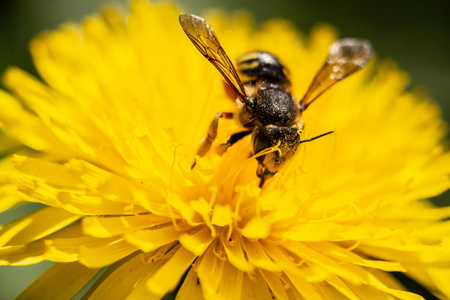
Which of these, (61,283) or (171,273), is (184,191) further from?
(61,283)

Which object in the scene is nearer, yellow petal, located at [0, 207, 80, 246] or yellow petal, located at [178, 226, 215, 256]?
yellow petal, located at [178, 226, 215, 256]

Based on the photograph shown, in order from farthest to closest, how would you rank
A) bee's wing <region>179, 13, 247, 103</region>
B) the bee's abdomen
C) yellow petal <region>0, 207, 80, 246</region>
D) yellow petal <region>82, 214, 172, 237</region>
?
the bee's abdomen → bee's wing <region>179, 13, 247, 103</region> → yellow petal <region>0, 207, 80, 246</region> → yellow petal <region>82, 214, 172, 237</region>

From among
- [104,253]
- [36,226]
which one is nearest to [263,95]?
[104,253]

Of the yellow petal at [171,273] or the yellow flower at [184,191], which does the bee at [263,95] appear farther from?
the yellow petal at [171,273]

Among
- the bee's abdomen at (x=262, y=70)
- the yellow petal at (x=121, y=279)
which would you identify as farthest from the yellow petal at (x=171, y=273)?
the bee's abdomen at (x=262, y=70)

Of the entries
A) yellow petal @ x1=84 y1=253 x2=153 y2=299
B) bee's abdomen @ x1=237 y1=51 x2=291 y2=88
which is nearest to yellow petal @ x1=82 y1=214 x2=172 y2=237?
yellow petal @ x1=84 y1=253 x2=153 y2=299

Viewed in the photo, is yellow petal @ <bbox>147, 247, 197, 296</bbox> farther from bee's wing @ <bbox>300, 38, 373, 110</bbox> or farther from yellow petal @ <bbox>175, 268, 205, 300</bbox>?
bee's wing @ <bbox>300, 38, 373, 110</bbox>

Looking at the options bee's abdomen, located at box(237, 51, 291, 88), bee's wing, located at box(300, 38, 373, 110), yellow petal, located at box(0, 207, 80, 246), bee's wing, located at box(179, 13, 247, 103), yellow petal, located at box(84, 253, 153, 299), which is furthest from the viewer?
bee's wing, located at box(300, 38, 373, 110)
